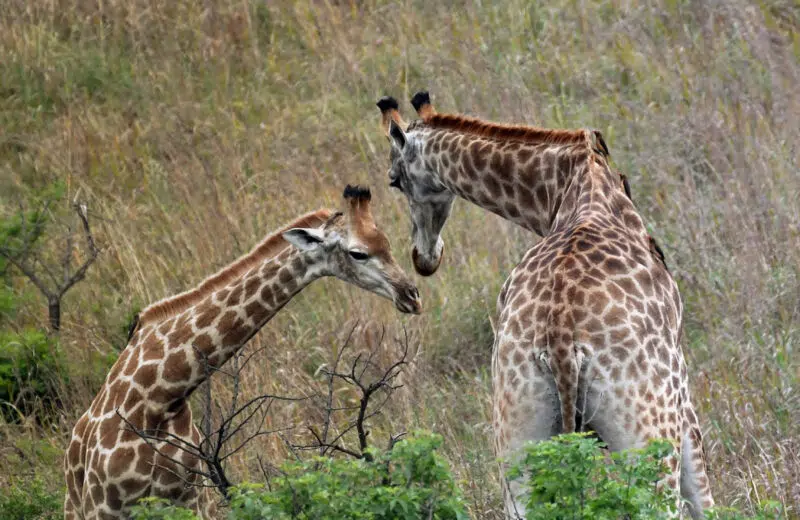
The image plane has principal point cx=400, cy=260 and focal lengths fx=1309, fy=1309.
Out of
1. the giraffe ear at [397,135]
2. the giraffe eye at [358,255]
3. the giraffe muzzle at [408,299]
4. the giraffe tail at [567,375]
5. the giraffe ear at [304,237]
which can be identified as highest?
the giraffe ear at [397,135]

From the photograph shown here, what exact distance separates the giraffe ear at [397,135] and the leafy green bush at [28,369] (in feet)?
8.80

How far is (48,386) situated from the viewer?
8.29 meters

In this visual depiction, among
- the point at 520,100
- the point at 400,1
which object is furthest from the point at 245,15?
the point at 520,100

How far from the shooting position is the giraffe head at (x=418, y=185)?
24.9 feet

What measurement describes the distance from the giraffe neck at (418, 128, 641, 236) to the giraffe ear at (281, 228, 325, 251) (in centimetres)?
112

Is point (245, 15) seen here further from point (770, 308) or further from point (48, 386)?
point (770, 308)

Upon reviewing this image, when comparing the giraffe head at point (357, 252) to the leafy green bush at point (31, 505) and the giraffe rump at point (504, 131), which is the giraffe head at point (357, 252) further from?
the leafy green bush at point (31, 505)

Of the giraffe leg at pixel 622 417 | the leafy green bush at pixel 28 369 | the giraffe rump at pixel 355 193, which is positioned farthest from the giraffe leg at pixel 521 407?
the leafy green bush at pixel 28 369

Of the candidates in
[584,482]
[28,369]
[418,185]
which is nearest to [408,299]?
[418,185]

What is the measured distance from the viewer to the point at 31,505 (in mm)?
6855

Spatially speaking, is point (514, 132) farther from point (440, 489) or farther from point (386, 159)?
point (386, 159)

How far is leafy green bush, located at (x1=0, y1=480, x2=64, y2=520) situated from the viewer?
6.86 meters

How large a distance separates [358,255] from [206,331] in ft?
2.71

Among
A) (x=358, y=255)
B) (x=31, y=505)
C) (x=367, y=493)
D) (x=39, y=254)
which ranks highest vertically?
(x=39, y=254)
